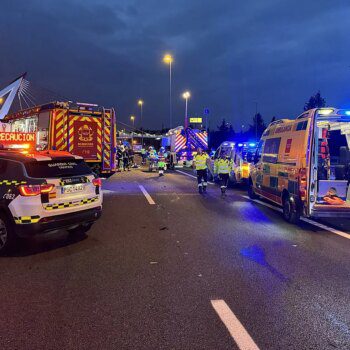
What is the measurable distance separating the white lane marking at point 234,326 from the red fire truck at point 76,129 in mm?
11317

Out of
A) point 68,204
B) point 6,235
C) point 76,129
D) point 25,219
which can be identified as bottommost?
point 6,235

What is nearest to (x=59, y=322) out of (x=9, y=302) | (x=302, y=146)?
(x=9, y=302)

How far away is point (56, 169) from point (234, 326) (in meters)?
4.11

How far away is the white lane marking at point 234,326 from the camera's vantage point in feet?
11.4

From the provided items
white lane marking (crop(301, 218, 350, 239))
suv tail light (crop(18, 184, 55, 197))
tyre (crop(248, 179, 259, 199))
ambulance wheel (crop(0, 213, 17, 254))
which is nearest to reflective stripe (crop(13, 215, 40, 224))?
ambulance wheel (crop(0, 213, 17, 254))

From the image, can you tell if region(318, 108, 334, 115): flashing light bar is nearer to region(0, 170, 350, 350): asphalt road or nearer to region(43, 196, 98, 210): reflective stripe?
region(0, 170, 350, 350): asphalt road

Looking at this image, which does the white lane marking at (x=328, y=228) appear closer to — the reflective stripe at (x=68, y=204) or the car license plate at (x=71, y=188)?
the reflective stripe at (x=68, y=204)

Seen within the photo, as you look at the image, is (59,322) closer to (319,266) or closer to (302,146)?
(319,266)

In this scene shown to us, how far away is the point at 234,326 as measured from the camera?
12.6 feet

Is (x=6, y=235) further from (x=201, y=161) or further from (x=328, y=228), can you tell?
(x=201, y=161)

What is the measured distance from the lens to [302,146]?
8.61 meters

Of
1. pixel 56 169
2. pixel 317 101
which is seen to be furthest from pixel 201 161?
pixel 317 101

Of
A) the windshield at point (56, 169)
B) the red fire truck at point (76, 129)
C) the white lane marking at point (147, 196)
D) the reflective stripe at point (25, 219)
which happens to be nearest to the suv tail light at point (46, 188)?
the windshield at point (56, 169)

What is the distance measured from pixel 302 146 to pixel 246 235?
2349 mm
